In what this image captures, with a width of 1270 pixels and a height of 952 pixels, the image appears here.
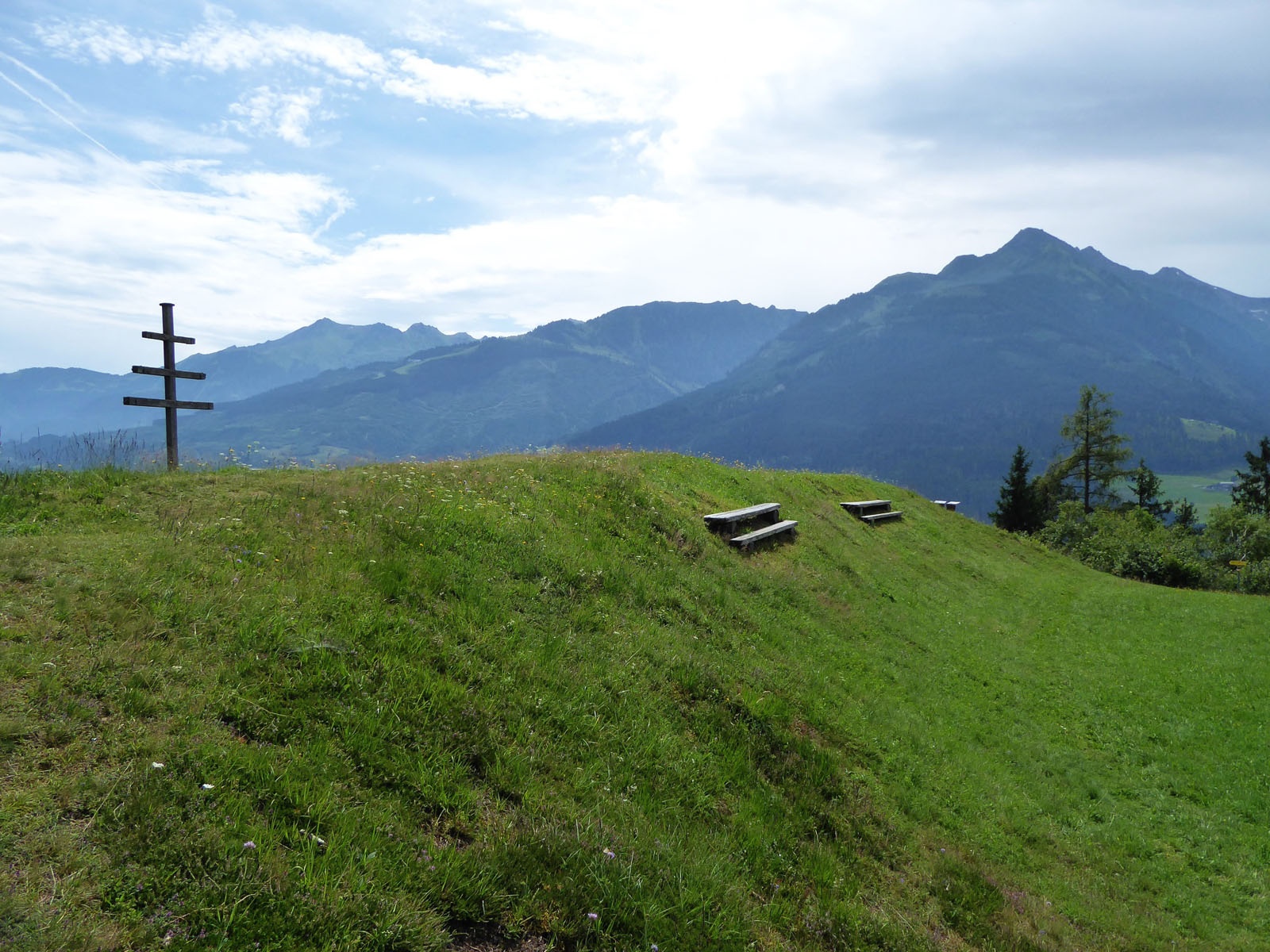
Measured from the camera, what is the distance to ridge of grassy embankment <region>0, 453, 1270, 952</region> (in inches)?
197

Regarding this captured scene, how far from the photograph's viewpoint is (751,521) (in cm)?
2062

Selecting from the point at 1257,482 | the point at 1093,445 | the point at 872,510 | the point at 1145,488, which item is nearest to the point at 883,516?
the point at 872,510

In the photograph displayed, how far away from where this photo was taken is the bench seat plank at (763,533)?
18516 mm

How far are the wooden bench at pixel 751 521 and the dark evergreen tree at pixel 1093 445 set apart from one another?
2518 inches

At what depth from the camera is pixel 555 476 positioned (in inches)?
669

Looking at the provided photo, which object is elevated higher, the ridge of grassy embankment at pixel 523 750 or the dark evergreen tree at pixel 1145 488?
the ridge of grassy embankment at pixel 523 750

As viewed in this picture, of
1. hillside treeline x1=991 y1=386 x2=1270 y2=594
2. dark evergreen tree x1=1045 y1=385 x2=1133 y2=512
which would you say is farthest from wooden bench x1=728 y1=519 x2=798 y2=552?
dark evergreen tree x1=1045 y1=385 x2=1133 y2=512

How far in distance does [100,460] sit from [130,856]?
438 inches

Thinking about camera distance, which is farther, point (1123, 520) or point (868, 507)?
point (1123, 520)

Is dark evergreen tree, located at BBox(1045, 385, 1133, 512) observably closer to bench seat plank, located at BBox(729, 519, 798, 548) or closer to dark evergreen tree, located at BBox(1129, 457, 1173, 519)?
dark evergreen tree, located at BBox(1129, 457, 1173, 519)

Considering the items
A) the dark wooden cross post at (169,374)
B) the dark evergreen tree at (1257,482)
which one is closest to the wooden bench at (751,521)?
the dark wooden cross post at (169,374)

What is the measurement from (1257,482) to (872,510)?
9132 centimetres

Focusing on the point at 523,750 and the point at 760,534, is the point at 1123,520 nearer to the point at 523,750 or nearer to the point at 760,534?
the point at 760,534

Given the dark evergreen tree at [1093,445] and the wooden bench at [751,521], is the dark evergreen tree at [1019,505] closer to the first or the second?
the dark evergreen tree at [1093,445]
